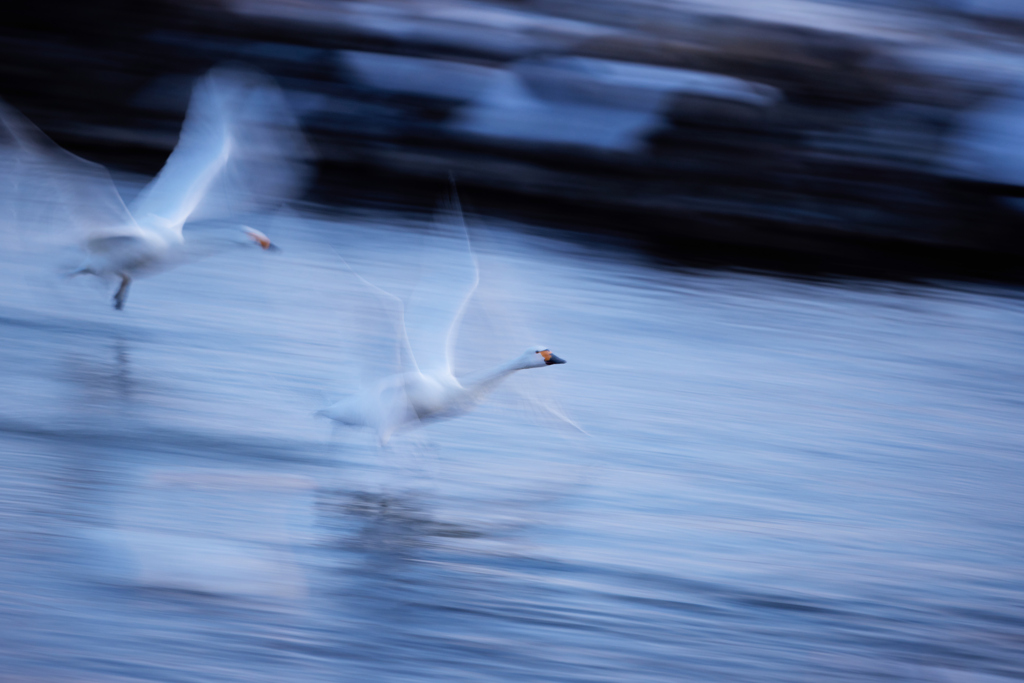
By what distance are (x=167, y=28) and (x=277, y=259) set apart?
8.71 m

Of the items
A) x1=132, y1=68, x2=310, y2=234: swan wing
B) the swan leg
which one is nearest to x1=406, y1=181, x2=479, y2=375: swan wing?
x1=132, y1=68, x2=310, y2=234: swan wing

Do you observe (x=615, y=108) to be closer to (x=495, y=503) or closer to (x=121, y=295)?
(x=121, y=295)

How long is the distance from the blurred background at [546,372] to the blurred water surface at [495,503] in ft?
0.08

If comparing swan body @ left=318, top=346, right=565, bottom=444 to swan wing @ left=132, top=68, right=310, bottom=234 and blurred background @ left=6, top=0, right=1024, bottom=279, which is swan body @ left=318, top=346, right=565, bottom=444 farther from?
blurred background @ left=6, top=0, right=1024, bottom=279

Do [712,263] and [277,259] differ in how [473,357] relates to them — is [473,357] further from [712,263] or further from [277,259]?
[712,263]

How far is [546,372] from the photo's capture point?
28.0ft

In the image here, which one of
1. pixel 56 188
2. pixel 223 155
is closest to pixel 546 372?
pixel 223 155

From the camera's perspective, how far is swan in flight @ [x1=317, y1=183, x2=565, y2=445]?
21.2ft

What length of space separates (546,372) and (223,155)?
93.4 inches

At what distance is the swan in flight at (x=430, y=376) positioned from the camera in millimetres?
6469

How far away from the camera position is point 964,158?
56.5 feet

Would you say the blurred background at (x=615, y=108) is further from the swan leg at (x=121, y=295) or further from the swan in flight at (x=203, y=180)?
the swan in flight at (x=203, y=180)

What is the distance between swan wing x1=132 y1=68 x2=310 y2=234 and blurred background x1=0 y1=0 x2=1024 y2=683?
0.97 m

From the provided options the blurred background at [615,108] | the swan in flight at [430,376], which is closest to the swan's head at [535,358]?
the swan in flight at [430,376]
